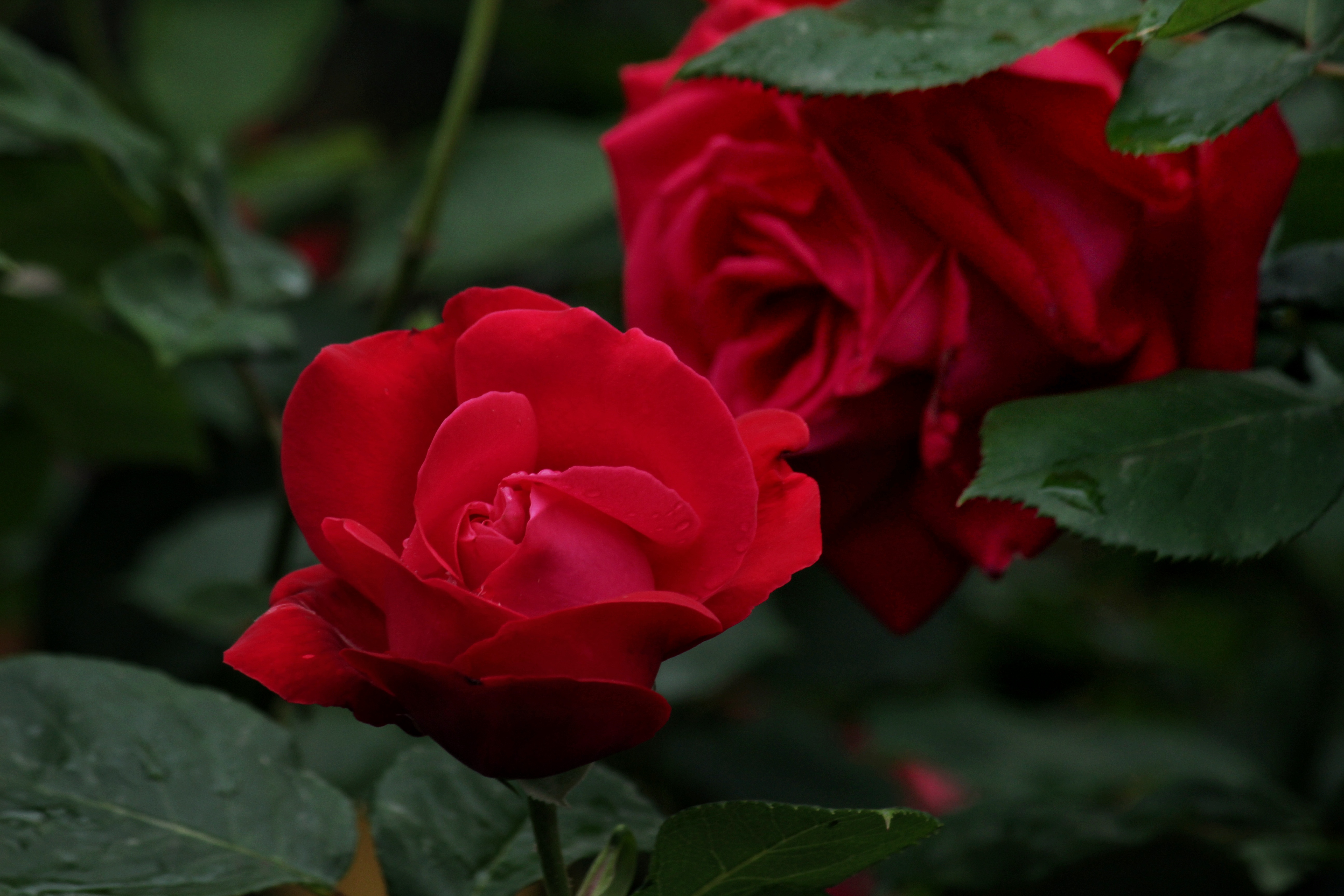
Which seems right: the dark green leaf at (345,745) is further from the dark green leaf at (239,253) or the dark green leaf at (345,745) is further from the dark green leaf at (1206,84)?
the dark green leaf at (1206,84)

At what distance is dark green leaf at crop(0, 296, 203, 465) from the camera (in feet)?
1.78

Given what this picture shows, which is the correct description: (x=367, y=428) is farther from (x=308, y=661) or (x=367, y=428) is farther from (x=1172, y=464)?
(x=1172, y=464)

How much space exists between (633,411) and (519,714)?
75 mm

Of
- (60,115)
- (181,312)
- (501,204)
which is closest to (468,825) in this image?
(181,312)

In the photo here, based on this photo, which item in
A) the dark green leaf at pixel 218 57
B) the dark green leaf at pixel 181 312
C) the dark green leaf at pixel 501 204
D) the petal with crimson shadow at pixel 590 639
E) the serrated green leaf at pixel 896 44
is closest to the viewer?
the petal with crimson shadow at pixel 590 639

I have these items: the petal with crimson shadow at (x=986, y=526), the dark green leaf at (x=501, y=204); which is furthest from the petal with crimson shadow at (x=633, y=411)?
the dark green leaf at (x=501, y=204)

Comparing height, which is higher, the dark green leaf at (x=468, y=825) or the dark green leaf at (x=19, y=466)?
the dark green leaf at (x=468, y=825)

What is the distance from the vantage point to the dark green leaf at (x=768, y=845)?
27 cm

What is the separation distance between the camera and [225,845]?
33cm

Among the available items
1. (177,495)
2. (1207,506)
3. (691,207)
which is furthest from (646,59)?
(1207,506)

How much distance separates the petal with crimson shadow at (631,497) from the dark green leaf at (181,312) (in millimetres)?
288

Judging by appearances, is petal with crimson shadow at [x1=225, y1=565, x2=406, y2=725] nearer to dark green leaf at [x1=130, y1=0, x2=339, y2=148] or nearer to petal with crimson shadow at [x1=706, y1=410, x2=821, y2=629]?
petal with crimson shadow at [x1=706, y1=410, x2=821, y2=629]

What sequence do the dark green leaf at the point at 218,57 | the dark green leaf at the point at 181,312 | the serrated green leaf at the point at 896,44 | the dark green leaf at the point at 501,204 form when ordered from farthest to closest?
the dark green leaf at the point at 218,57, the dark green leaf at the point at 501,204, the dark green leaf at the point at 181,312, the serrated green leaf at the point at 896,44

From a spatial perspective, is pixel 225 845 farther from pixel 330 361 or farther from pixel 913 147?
pixel 913 147
